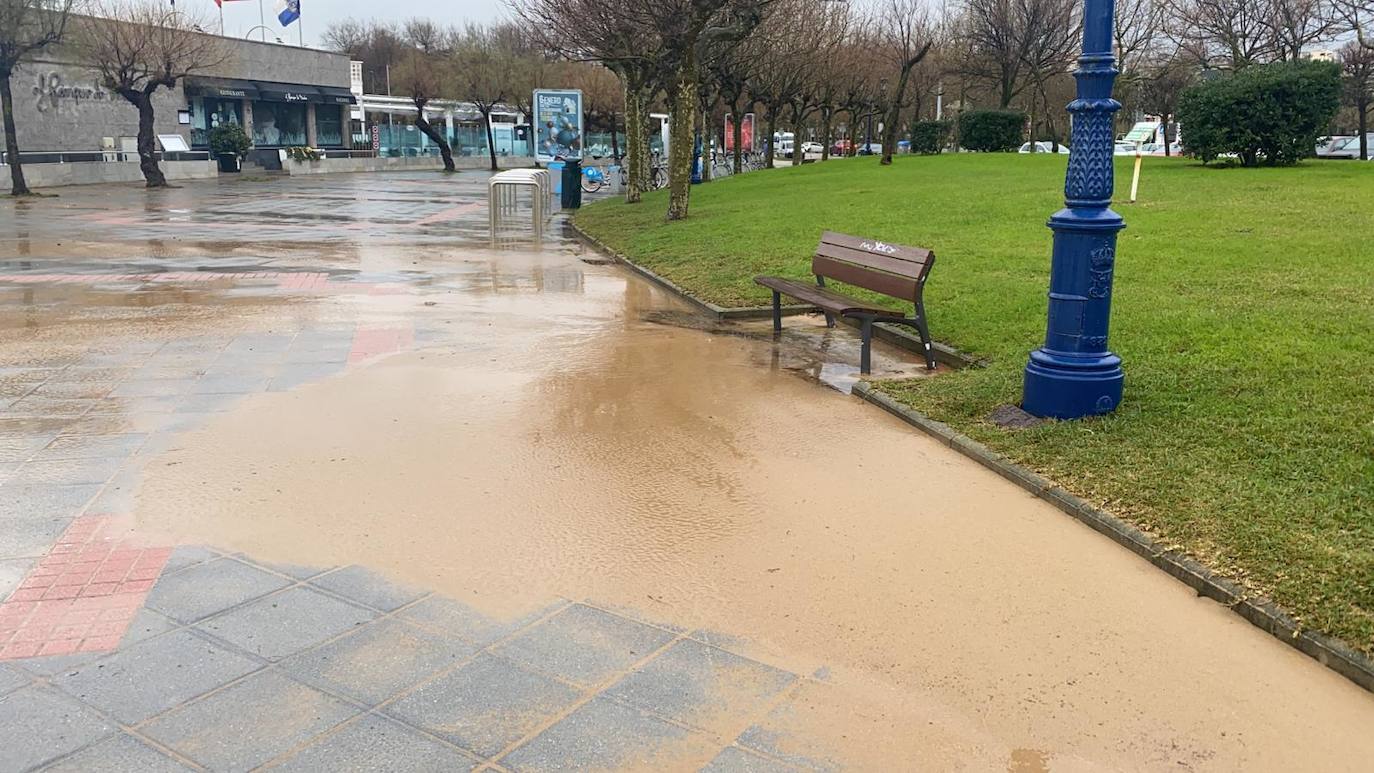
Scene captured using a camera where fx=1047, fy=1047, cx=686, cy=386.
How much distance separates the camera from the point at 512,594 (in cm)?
403

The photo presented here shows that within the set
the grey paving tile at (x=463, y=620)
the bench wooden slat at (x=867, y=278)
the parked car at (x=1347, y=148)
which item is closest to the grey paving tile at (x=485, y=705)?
the grey paving tile at (x=463, y=620)

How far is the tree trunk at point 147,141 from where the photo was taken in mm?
34500

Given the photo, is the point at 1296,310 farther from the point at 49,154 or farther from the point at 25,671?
the point at 49,154

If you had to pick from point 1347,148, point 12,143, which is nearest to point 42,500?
point 12,143

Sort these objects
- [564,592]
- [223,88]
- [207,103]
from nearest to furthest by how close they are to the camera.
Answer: [564,592], [223,88], [207,103]

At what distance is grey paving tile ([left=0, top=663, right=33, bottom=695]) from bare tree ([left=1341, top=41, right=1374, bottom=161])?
34.5m

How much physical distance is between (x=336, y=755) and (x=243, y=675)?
615 millimetres

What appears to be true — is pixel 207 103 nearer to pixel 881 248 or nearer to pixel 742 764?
pixel 881 248

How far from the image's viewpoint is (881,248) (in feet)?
27.2

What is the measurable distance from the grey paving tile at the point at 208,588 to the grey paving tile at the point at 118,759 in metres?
0.80

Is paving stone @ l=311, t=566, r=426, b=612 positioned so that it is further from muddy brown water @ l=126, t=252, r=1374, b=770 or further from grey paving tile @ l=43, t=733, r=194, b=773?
grey paving tile @ l=43, t=733, r=194, b=773

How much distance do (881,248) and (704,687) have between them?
5.54 meters

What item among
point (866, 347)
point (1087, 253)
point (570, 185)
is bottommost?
point (866, 347)

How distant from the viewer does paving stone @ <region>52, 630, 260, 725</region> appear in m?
3.20
